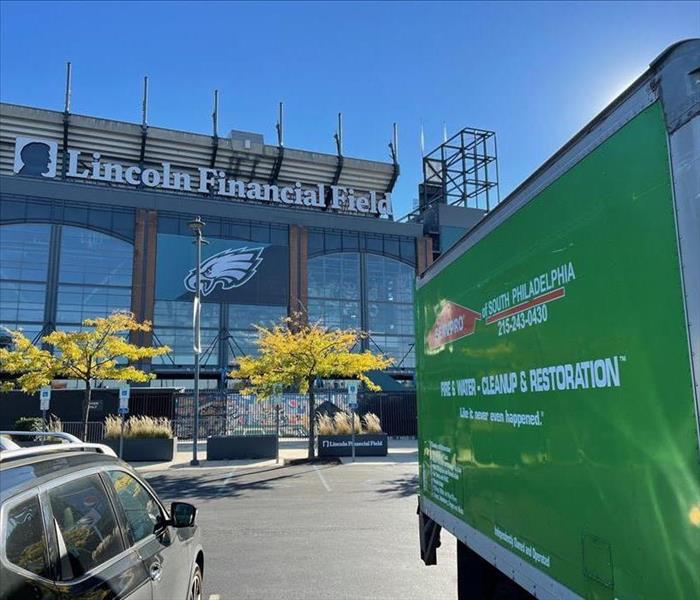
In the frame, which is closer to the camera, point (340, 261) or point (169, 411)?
point (169, 411)

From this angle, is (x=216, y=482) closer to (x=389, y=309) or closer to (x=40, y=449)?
(x=40, y=449)

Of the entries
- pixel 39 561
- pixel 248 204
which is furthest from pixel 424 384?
pixel 248 204

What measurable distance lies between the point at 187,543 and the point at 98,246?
124ft

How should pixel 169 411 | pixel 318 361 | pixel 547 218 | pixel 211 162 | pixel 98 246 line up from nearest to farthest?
pixel 547 218, pixel 318 361, pixel 169 411, pixel 98 246, pixel 211 162

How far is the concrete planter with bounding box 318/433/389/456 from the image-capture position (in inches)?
817

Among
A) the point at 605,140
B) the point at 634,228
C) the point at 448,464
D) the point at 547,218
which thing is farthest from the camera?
the point at 448,464

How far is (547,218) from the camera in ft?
10.4

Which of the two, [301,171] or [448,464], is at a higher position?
[301,171]

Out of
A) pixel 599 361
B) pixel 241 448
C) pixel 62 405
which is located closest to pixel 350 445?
pixel 241 448

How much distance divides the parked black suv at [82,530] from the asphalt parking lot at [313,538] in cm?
250

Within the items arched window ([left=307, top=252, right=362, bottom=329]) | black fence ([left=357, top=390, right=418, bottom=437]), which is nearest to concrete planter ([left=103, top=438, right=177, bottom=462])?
black fence ([left=357, top=390, right=418, bottom=437])

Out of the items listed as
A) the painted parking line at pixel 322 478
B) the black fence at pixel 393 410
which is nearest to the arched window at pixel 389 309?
the black fence at pixel 393 410

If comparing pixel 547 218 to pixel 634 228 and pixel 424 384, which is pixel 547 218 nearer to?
pixel 634 228

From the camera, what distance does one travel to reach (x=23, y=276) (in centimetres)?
3662
